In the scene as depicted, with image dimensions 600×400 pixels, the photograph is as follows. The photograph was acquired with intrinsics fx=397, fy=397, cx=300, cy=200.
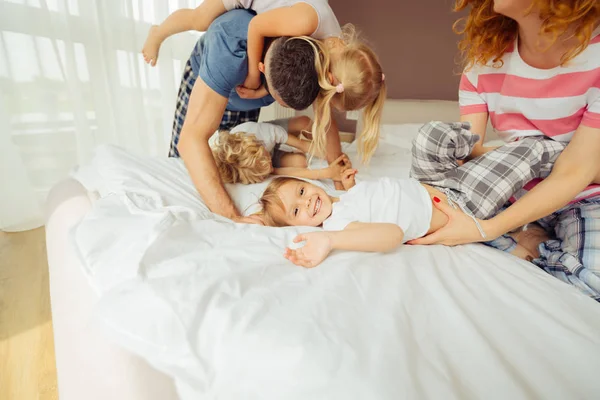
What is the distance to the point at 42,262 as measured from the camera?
164 centimetres

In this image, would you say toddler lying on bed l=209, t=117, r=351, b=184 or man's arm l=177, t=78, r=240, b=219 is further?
toddler lying on bed l=209, t=117, r=351, b=184

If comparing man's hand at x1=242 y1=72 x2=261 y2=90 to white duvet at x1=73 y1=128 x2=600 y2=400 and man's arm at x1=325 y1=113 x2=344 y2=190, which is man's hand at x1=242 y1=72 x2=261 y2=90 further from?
white duvet at x1=73 y1=128 x2=600 y2=400

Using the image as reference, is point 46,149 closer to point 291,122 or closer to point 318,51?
point 291,122

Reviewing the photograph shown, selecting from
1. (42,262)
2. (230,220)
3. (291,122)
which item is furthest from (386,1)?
(42,262)

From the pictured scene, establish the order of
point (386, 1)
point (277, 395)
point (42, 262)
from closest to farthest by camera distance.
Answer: point (277, 395), point (42, 262), point (386, 1)

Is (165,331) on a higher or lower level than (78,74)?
lower

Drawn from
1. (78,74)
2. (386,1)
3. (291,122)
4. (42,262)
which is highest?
(386,1)

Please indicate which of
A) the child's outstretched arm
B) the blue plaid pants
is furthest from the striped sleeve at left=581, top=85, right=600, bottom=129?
the child's outstretched arm

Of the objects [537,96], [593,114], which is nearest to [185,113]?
[537,96]

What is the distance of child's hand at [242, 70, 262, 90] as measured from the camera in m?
1.32

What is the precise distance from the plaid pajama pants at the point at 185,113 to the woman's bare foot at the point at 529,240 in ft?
3.77

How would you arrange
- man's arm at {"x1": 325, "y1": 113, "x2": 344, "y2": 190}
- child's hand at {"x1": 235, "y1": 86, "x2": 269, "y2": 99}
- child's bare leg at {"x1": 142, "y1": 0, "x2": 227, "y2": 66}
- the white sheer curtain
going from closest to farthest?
1. child's hand at {"x1": 235, "y1": 86, "x2": 269, "y2": 99}
2. child's bare leg at {"x1": 142, "y1": 0, "x2": 227, "y2": 66}
3. man's arm at {"x1": 325, "y1": 113, "x2": 344, "y2": 190}
4. the white sheer curtain

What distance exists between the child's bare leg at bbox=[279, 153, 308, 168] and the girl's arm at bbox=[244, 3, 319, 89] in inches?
22.0

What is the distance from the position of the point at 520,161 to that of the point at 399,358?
76cm
